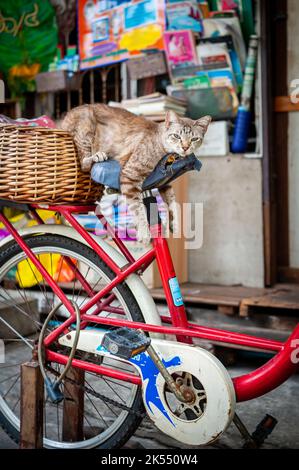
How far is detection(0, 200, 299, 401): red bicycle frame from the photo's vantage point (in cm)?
170

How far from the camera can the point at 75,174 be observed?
186 centimetres

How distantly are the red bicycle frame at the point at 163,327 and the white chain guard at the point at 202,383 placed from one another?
64mm

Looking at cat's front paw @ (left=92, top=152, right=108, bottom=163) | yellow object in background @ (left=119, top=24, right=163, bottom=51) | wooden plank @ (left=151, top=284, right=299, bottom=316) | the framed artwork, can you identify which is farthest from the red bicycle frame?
yellow object in background @ (left=119, top=24, right=163, bottom=51)

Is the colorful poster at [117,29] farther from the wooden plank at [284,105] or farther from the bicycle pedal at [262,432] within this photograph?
the bicycle pedal at [262,432]

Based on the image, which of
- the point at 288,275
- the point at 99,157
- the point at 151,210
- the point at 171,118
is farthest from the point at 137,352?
the point at 288,275

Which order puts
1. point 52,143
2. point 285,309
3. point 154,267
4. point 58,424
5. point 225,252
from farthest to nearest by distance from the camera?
point 225,252 → point 154,267 → point 285,309 → point 58,424 → point 52,143

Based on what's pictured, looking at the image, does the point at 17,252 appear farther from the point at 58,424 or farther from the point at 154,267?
the point at 154,267

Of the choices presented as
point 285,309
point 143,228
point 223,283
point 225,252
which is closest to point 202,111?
point 225,252

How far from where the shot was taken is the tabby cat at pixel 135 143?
1884 millimetres

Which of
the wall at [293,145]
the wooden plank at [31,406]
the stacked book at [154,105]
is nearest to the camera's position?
the wooden plank at [31,406]

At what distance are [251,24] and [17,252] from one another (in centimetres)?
265

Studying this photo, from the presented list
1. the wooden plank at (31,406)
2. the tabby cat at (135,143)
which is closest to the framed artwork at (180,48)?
the tabby cat at (135,143)

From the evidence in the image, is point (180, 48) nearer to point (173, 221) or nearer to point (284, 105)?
point (284, 105)

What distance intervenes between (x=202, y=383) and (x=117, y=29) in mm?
3401
